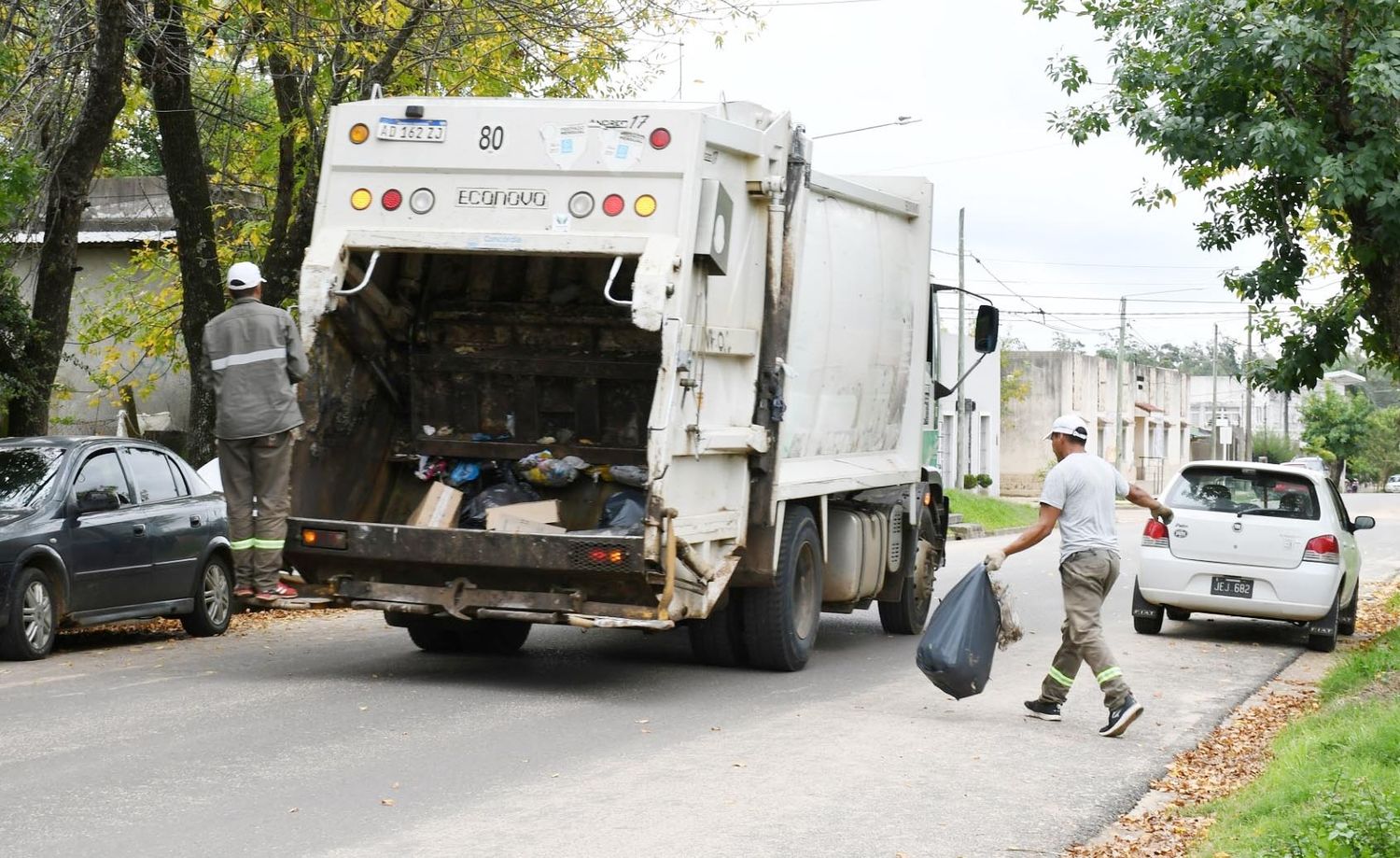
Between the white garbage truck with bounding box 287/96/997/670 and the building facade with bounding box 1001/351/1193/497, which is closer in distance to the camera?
the white garbage truck with bounding box 287/96/997/670

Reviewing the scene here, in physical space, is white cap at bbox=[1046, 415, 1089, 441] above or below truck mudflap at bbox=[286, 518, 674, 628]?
above

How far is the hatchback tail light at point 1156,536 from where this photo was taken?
14303mm

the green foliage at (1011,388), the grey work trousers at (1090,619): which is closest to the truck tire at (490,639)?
the grey work trousers at (1090,619)

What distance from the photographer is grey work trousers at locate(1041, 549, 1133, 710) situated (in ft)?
29.8

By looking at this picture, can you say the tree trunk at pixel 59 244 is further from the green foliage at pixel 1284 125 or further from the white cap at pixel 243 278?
the green foliage at pixel 1284 125

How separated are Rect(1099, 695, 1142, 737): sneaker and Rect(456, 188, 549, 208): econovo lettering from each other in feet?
13.8

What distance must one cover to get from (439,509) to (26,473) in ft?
9.80

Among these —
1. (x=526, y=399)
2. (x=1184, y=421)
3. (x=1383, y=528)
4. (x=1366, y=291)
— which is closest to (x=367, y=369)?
(x=526, y=399)

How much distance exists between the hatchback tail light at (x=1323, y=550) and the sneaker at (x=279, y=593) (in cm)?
837

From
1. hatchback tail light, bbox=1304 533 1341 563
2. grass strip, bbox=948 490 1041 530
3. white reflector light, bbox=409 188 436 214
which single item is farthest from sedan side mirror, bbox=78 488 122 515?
grass strip, bbox=948 490 1041 530

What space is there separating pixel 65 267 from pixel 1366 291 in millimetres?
11427

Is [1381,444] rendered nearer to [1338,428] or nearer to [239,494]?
[1338,428]

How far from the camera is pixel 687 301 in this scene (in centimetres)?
901

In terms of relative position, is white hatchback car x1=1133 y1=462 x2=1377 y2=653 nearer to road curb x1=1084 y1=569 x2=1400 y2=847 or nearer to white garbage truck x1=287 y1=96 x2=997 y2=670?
road curb x1=1084 y1=569 x2=1400 y2=847
